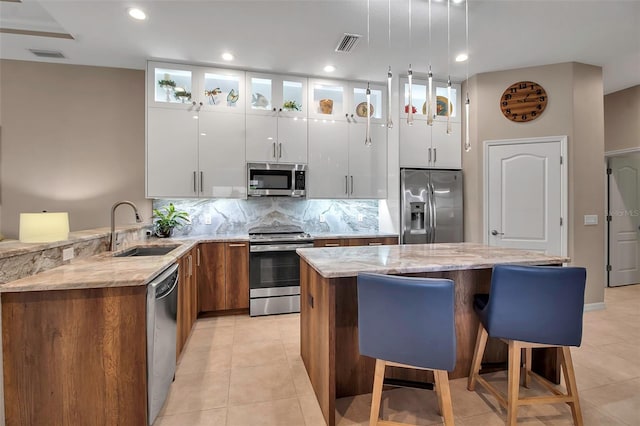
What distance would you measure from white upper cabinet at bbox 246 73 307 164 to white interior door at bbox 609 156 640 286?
16.6 ft

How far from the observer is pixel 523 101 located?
3.72 meters

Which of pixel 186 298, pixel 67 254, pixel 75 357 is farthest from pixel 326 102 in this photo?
pixel 75 357

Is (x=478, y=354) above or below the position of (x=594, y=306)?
above

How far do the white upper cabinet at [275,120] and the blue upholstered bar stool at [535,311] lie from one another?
2.82 meters

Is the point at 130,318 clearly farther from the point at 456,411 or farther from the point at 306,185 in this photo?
the point at 306,185

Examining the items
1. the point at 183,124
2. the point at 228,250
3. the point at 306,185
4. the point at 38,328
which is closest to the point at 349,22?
the point at 306,185

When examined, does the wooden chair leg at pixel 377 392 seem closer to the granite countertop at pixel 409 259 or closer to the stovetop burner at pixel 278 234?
the granite countertop at pixel 409 259

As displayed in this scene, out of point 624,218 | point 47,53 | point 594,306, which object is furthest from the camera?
point 624,218

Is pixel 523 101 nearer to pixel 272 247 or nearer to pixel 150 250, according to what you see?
pixel 272 247

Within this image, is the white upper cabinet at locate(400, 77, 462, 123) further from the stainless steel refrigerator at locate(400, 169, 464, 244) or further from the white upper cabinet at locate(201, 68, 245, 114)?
the white upper cabinet at locate(201, 68, 245, 114)

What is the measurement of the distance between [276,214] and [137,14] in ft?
8.52

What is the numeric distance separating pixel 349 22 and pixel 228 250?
269 cm

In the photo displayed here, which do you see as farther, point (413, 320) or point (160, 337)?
point (160, 337)

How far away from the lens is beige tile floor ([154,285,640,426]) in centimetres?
182
